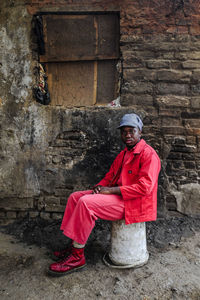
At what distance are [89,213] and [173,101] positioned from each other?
177 cm

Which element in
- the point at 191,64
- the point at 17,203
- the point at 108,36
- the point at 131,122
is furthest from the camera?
the point at 17,203

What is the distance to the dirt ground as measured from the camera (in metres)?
1.93

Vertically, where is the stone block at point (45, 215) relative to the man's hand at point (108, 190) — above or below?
below

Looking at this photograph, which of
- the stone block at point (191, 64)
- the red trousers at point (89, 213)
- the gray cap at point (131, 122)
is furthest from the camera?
the stone block at point (191, 64)

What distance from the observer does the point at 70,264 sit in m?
2.18

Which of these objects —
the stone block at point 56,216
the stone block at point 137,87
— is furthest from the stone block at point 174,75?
the stone block at point 56,216

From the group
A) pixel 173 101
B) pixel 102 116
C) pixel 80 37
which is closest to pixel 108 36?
pixel 80 37

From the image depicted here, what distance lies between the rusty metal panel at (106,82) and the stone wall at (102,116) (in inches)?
7.7

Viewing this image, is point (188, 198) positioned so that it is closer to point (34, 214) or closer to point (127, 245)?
point (127, 245)

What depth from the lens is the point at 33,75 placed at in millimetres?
3148

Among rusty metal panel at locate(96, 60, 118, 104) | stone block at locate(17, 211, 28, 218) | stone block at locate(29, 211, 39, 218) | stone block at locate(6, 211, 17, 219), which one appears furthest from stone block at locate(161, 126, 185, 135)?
stone block at locate(6, 211, 17, 219)

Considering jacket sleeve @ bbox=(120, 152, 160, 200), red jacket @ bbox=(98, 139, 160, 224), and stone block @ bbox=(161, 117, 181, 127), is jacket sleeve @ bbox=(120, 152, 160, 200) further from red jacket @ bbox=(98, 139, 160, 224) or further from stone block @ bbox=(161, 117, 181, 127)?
stone block @ bbox=(161, 117, 181, 127)

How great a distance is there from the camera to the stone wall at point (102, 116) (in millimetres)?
2945

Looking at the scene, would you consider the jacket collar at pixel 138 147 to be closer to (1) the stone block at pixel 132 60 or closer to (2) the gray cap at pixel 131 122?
(2) the gray cap at pixel 131 122
